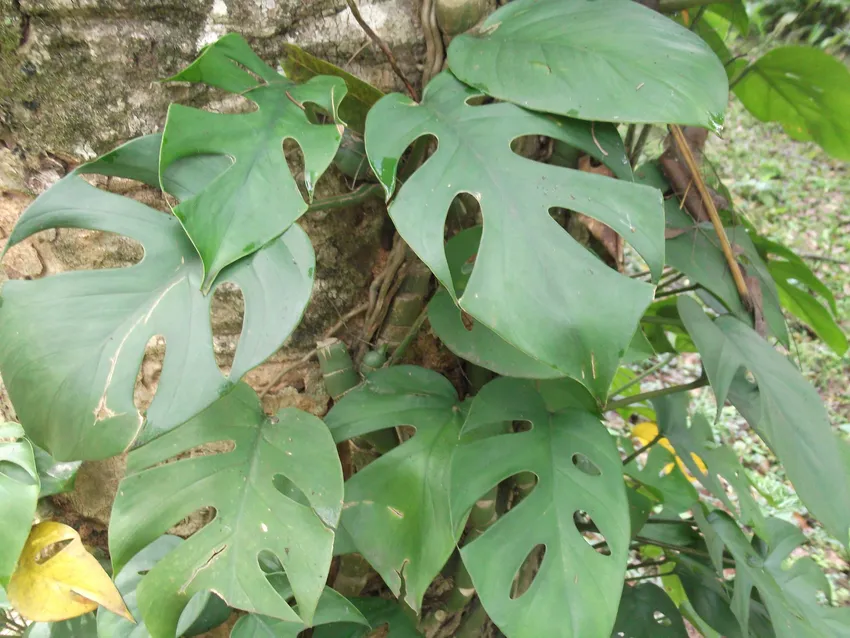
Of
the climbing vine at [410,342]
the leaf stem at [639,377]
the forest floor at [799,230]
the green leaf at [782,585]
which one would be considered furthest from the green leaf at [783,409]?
the forest floor at [799,230]

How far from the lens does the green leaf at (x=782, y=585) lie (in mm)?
793

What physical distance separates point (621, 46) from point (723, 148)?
13.0ft

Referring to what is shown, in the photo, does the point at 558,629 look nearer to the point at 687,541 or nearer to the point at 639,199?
the point at 639,199

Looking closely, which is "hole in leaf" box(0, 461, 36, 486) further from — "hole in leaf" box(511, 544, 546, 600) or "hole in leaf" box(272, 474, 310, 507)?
"hole in leaf" box(511, 544, 546, 600)

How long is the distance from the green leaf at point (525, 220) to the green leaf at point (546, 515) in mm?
213

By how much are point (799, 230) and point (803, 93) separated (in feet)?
9.37

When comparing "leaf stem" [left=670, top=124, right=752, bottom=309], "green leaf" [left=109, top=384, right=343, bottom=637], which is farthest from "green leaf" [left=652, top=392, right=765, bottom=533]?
"green leaf" [left=109, top=384, right=343, bottom=637]

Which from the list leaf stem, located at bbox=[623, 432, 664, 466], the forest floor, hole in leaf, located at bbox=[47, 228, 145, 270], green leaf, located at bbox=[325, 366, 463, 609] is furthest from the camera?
the forest floor

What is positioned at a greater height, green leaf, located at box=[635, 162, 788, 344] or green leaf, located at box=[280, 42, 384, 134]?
green leaf, located at box=[280, 42, 384, 134]

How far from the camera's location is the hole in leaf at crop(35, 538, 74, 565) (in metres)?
0.83

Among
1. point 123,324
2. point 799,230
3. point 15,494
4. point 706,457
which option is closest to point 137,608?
point 15,494

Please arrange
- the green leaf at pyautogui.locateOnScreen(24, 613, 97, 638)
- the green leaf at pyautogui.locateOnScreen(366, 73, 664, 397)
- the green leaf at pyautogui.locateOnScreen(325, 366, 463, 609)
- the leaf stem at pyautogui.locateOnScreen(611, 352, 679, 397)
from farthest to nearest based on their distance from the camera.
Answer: the leaf stem at pyautogui.locateOnScreen(611, 352, 679, 397), the green leaf at pyautogui.locateOnScreen(24, 613, 97, 638), the green leaf at pyautogui.locateOnScreen(325, 366, 463, 609), the green leaf at pyautogui.locateOnScreen(366, 73, 664, 397)

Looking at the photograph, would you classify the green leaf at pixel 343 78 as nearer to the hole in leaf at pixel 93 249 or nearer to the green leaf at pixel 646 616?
the hole in leaf at pixel 93 249

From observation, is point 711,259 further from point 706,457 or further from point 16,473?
point 16,473
